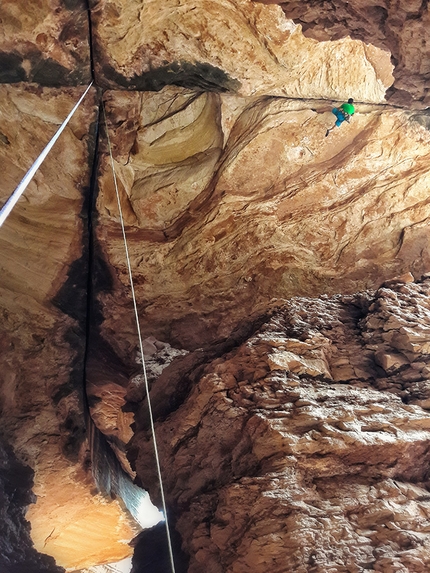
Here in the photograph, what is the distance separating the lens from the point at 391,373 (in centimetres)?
497

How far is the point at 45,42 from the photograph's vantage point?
4.53m

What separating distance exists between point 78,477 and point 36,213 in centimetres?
413

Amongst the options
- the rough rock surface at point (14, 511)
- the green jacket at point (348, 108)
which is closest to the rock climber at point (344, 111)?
the green jacket at point (348, 108)

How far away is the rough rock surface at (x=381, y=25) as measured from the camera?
13.0ft

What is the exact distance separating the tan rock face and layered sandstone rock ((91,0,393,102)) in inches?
13.4

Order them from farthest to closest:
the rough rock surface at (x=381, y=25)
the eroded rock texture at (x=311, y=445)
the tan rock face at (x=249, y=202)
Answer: the tan rock face at (x=249, y=202)
the rough rock surface at (x=381, y=25)
the eroded rock texture at (x=311, y=445)

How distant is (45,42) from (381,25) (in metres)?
3.22

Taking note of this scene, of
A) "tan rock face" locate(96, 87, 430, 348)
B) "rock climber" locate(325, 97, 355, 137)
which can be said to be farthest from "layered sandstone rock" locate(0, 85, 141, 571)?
"rock climber" locate(325, 97, 355, 137)

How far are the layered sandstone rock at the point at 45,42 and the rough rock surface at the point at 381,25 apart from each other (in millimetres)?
1842

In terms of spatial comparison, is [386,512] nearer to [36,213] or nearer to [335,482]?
[335,482]

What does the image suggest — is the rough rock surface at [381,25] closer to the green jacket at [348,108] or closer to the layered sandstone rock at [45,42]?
the green jacket at [348,108]

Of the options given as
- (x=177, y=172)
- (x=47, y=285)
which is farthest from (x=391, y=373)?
(x=47, y=285)

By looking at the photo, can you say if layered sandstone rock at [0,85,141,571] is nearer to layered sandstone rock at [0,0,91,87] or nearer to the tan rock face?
layered sandstone rock at [0,0,91,87]

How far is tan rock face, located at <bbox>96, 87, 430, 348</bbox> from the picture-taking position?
5.52 meters
